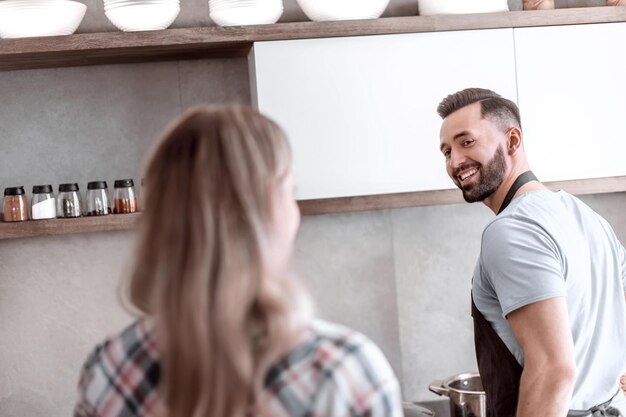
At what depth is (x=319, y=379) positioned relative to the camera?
89 cm

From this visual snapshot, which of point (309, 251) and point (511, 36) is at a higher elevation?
point (511, 36)

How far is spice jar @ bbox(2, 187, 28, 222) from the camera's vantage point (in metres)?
2.47

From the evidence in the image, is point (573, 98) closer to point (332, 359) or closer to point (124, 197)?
point (124, 197)

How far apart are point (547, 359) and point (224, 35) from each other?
4.31 feet

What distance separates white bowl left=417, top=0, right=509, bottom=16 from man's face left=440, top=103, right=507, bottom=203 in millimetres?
556

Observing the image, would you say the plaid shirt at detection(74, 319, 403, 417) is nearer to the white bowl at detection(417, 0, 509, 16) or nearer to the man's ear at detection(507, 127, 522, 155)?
the man's ear at detection(507, 127, 522, 155)

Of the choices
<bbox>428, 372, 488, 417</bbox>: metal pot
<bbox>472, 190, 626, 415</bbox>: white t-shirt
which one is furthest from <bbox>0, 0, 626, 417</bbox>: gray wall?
<bbox>472, 190, 626, 415</bbox>: white t-shirt

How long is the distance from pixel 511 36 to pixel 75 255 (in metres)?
1.55

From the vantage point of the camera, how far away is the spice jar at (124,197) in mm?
Result: 2490

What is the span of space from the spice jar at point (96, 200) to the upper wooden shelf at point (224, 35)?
0.39m

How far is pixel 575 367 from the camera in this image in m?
1.65

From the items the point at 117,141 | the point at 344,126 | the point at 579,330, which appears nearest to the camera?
the point at 579,330

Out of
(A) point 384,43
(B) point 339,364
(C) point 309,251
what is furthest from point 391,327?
(B) point 339,364

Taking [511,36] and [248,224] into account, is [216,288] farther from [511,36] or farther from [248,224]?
[511,36]
